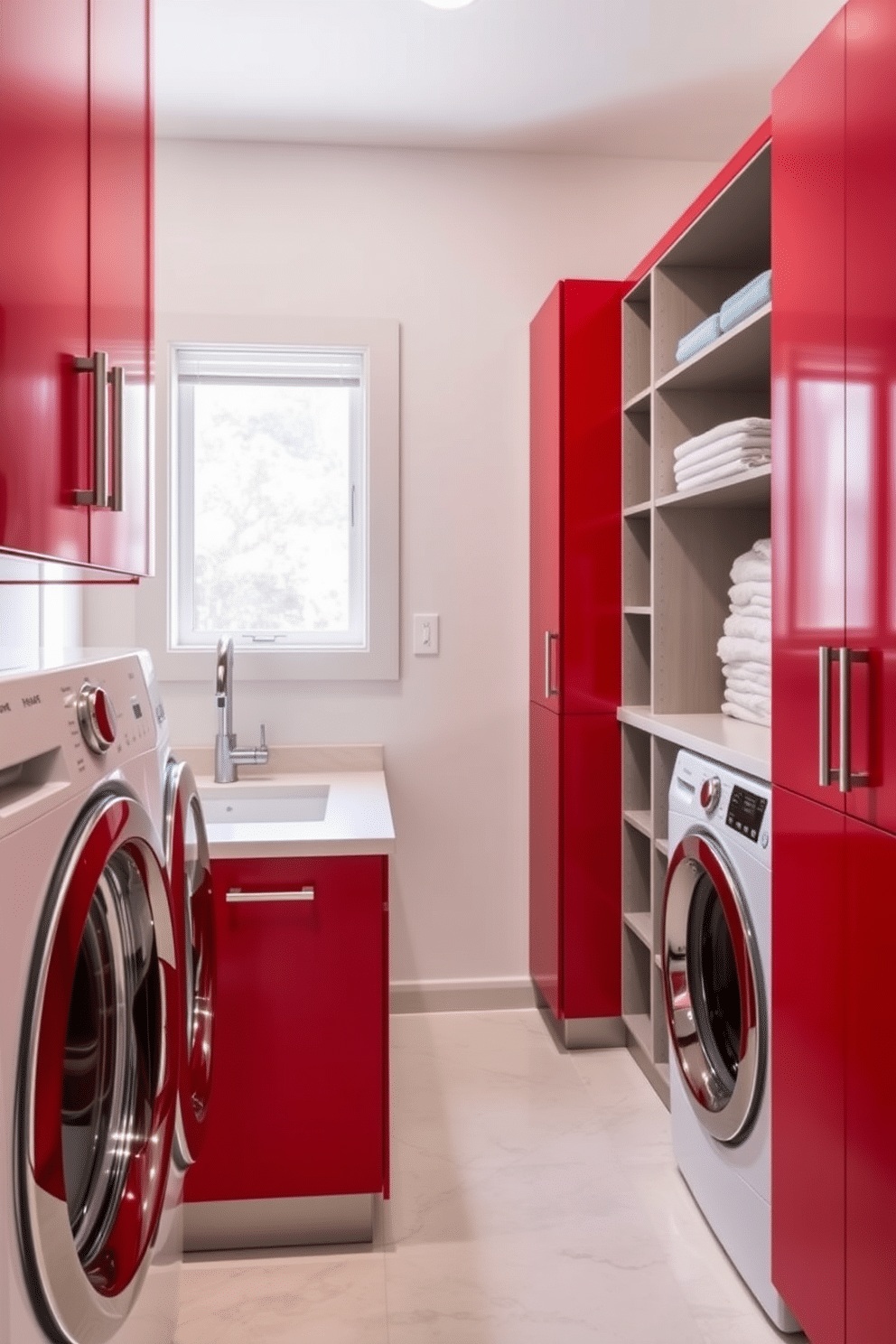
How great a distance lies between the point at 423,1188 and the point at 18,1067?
5.13ft

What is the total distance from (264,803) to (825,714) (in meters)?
1.68

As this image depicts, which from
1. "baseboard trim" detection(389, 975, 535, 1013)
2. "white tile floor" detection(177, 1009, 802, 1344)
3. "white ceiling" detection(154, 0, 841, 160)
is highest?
"white ceiling" detection(154, 0, 841, 160)

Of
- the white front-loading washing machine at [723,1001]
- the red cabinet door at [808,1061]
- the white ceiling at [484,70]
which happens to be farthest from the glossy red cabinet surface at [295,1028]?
the white ceiling at [484,70]

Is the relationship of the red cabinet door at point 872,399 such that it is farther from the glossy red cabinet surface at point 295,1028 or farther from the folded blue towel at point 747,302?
the glossy red cabinet surface at point 295,1028

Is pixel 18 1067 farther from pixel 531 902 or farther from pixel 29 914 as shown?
pixel 531 902

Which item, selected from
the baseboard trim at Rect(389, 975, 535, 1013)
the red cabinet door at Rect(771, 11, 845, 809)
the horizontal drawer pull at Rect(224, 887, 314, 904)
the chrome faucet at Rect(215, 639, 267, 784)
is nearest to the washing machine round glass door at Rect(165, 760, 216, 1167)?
the horizontal drawer pull at Rect(224, 887, 314, 904)

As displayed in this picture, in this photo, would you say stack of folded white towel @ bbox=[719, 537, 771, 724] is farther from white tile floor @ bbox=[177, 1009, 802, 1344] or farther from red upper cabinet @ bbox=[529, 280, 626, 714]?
white tile floor @ bbox=[177, 1009, 802, 1344]

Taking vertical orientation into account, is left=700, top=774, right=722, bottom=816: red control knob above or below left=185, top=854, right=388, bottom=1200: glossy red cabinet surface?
above

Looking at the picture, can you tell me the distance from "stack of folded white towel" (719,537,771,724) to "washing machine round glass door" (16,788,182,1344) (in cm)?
139

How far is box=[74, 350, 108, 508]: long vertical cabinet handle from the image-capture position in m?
1.22

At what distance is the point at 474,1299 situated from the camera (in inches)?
70.2

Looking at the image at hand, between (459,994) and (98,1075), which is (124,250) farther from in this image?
(459,994)

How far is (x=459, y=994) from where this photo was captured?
3.07 metres

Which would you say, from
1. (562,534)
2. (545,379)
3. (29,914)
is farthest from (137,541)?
(545,379)
